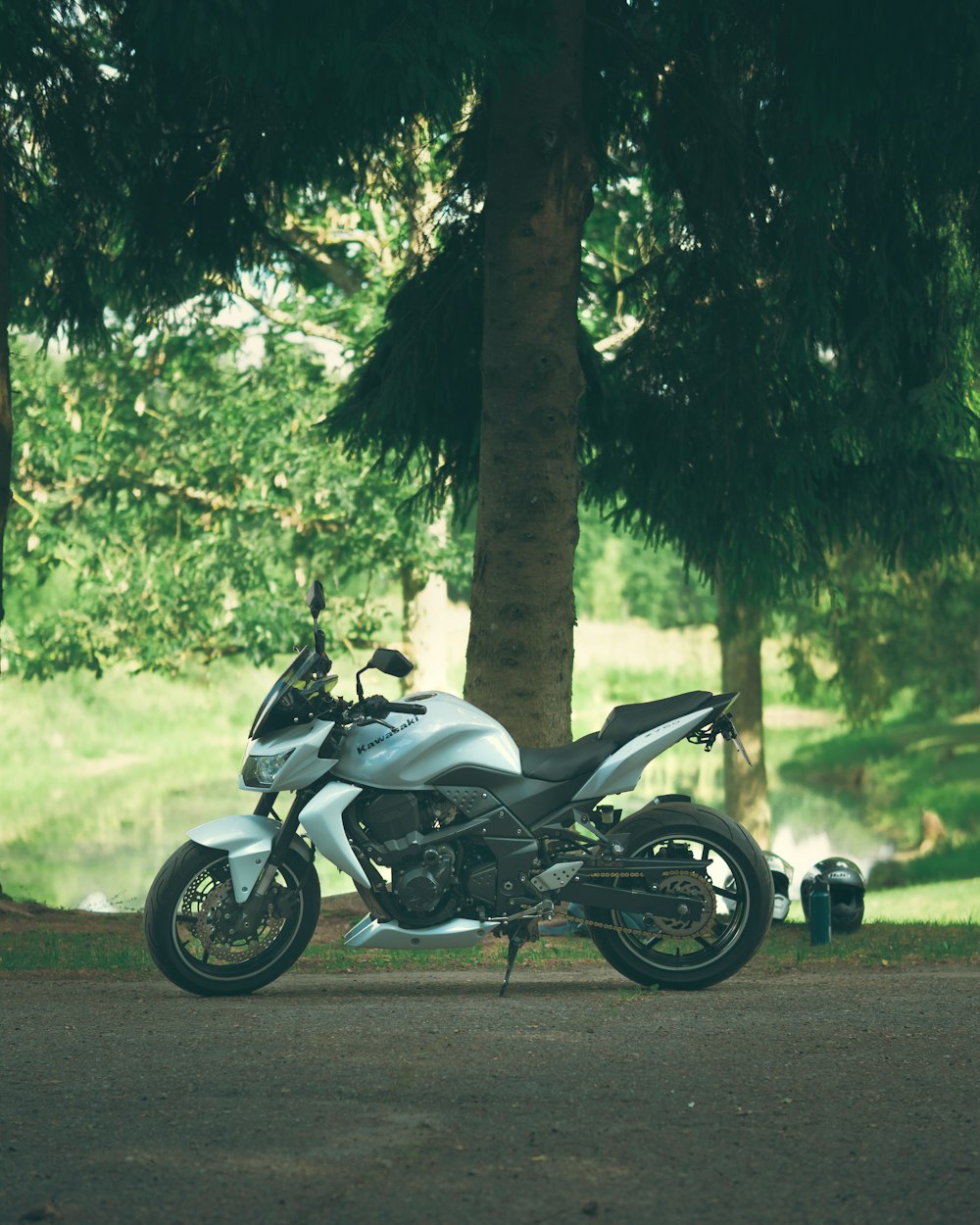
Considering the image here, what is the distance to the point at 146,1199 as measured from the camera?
4.05 metres

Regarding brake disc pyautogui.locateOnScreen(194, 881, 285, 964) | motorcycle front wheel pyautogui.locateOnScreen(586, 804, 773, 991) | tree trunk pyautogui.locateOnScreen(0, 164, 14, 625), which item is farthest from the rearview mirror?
tree trunk pyautogui.locateOnScreen(0, 164, 14, 625)

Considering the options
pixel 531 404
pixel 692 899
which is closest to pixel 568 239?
pixel 531 404

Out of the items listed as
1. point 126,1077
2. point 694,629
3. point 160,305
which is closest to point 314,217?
point 160,305

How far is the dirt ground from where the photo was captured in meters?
4.06

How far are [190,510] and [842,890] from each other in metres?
14.6

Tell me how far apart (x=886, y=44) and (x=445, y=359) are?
3650 mm

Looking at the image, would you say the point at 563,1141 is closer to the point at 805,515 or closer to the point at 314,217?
the point at 805,515

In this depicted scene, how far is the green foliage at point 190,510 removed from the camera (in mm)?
20922

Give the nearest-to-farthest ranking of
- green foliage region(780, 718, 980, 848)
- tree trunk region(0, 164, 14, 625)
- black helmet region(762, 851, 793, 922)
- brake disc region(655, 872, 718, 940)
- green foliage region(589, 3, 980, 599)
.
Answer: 1. brake disc region(655, 872, 718, 940)
2. black helmet region(762, 851, 793, 922)
3. green foliage region(589, 3, 980, 599)
4. tree trunk region(0, 164, 14, 625)
5. green foliage region(780, 718, 980, 848)

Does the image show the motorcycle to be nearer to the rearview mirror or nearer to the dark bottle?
the rearview mirror

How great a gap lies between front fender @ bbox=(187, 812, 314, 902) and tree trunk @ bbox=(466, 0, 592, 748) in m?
2.96

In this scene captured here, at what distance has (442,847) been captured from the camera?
6.80 meters

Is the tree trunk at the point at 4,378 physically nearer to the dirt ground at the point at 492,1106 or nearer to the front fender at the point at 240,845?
the front fender at the point at 240,845

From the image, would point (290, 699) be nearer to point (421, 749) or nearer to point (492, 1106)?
point (421, 749)
